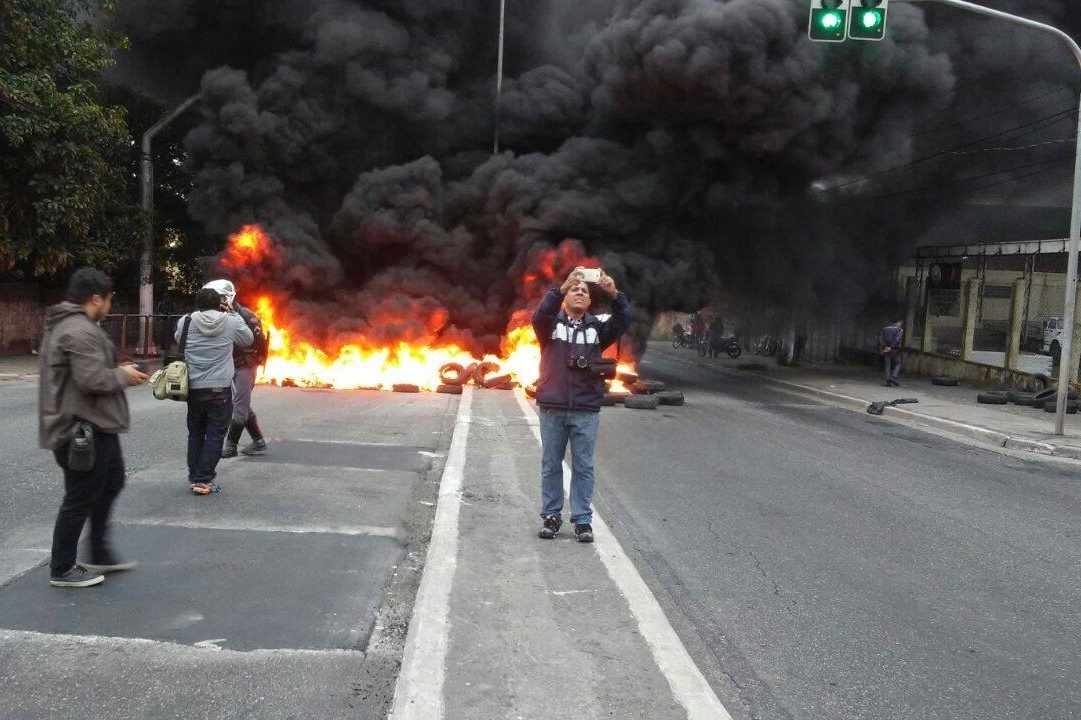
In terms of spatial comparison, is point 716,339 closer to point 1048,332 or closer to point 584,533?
point 1048,332

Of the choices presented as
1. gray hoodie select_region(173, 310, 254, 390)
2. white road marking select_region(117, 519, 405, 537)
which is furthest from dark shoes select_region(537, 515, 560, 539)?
gray hoodie select_region(173, 310, 254, 390)

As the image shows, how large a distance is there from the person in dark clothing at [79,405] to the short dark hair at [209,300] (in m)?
2.18

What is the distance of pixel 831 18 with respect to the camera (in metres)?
A: 11.1

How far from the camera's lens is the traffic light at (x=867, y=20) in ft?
36.2

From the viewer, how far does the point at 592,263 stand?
1889cm

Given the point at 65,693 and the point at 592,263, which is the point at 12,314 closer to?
the point at 592,263

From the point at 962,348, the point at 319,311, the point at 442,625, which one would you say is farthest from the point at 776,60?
the point at 442,625

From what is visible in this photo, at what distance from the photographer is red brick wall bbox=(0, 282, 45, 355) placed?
66.2ft

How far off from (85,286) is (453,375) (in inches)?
536

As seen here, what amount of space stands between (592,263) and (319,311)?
6.12 metres

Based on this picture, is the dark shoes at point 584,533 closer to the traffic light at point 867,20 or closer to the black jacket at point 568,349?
the black jacket at point 568,349

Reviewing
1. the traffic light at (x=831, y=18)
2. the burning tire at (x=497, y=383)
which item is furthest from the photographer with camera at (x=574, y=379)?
the burning tire at (x=497, y=383)

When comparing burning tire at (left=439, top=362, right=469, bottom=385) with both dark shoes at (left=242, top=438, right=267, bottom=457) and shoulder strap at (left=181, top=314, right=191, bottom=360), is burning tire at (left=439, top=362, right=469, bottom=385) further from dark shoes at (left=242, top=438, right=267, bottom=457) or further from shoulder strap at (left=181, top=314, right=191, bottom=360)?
shoulder strap at (left=181, top=314, right=191, bottom=360)

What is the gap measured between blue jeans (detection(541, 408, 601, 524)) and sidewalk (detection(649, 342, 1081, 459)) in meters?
8.83
